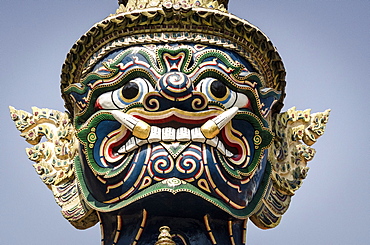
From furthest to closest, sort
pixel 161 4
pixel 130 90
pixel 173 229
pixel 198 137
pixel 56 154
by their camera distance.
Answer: pixel 56 154 < pixel 161 4 < pixel 130 90 < pixel 173 229 < pixel 198 137

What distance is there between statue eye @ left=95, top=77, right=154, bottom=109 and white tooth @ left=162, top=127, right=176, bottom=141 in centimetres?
56

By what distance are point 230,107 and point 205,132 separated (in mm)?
629

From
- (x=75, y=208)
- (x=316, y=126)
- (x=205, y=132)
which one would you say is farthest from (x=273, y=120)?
(x=75, y=208)

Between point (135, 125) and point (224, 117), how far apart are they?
1.11m

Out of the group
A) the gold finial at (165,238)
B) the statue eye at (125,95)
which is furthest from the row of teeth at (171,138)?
the gold finial at (165,238)

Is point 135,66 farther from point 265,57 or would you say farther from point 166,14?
point 265,57

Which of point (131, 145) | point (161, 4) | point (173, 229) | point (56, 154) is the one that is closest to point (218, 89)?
point (131, 145)

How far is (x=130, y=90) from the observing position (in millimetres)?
14617

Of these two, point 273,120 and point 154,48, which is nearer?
point 154,48

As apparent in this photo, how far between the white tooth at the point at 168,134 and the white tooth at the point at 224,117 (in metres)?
0.53

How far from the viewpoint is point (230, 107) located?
14641 millimetres

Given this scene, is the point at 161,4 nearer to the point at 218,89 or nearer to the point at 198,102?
the point at 218,89

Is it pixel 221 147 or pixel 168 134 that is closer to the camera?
pixel 168 134

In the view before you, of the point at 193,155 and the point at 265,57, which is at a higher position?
the point at 265,57
